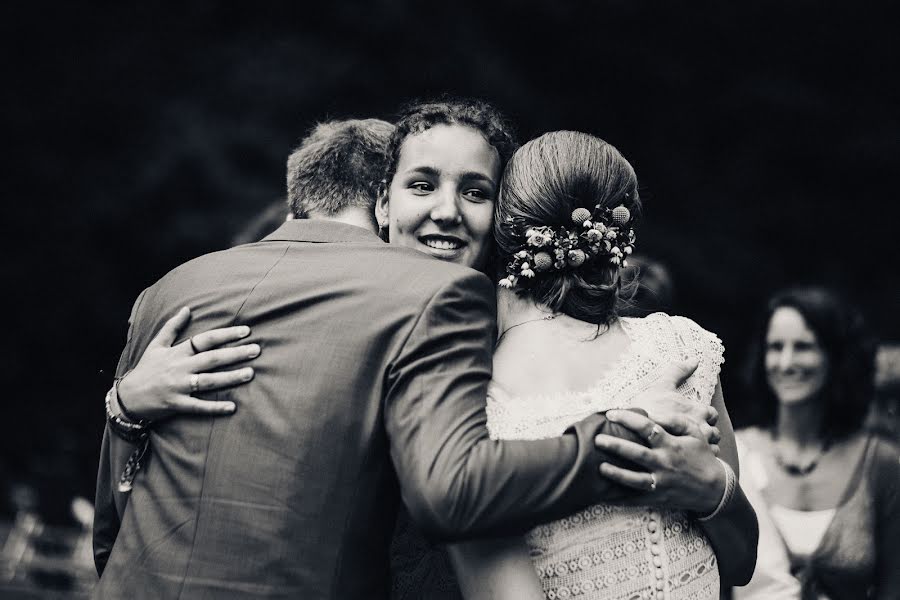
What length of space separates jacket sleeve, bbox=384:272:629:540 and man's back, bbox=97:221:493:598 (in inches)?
1.3

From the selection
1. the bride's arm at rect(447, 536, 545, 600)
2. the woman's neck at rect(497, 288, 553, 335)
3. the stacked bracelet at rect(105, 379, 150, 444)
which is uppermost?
the woman's neck at rect(497, 288, 553, 335)

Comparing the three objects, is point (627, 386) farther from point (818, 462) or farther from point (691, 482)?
point (818, 462)

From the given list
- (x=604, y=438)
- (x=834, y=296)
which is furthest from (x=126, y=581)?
(x=834, y=296)

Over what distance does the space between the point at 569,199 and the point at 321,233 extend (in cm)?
59

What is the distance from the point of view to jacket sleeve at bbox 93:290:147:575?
8.39 ft

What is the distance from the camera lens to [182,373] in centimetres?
233

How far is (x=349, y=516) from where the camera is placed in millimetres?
2195

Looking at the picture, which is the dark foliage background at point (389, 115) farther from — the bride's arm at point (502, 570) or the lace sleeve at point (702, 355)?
the bride's arm at point (502, 570)

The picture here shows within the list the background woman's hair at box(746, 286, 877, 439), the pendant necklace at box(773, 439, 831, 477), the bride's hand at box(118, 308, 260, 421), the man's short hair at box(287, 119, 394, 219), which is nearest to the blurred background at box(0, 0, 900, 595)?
Answer: the background woman's hair at box(746, 286, 877, 439)

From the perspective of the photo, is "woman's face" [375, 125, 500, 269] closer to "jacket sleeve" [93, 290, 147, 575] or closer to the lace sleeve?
the lace sleeve

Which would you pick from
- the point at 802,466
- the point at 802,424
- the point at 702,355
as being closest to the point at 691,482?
the point at 702,355

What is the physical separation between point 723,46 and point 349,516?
6.24 meters

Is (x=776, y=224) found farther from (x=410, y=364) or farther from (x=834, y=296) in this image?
(x=410, y=364)

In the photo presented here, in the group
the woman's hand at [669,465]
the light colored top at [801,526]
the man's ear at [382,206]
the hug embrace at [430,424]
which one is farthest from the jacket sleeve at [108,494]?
the light colored top at [801,526]
